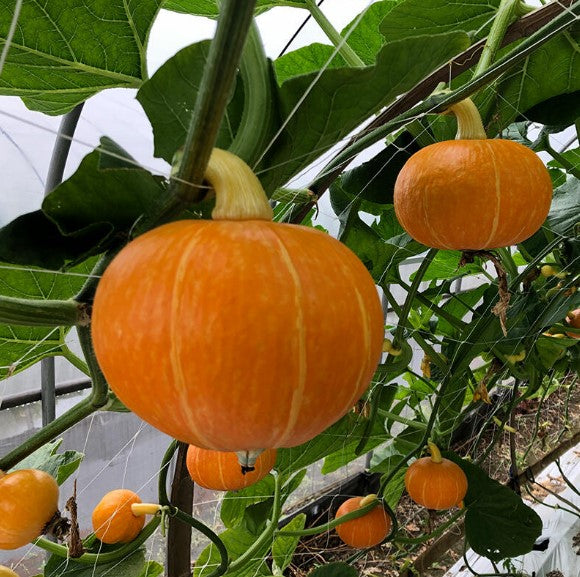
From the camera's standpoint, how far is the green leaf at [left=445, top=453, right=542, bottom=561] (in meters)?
0.90

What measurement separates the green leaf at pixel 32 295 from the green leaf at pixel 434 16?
36cm

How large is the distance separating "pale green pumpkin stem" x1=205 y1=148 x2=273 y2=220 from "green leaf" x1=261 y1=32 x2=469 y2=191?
0.12 ft

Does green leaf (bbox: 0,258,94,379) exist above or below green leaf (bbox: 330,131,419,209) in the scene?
below

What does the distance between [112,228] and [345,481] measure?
2.12 metres

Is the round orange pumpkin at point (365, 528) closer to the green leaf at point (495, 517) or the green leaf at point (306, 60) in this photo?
the green leaf at point (495, 517)

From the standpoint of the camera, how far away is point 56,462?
1.93 ft

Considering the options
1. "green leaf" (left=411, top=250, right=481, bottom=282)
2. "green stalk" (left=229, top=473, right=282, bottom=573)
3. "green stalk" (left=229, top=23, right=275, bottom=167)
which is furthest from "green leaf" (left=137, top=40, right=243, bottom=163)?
"green leaf" (left=411, top=250, right=481, bottom=282)

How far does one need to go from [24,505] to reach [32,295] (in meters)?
0.17

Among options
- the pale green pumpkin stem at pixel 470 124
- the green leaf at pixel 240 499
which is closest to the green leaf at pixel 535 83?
the pale green pumpkin stem at pixel 470 124

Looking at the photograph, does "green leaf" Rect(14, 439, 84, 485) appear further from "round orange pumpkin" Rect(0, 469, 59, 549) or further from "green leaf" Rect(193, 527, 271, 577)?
"green leaf" Rect(193, 527, 271, 577)

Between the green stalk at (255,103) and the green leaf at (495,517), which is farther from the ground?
the green stalk at (255,103)

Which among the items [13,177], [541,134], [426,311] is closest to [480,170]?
[541,134]

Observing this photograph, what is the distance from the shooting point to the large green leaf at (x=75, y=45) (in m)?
0.36

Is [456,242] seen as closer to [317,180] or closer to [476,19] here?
[317,180]
